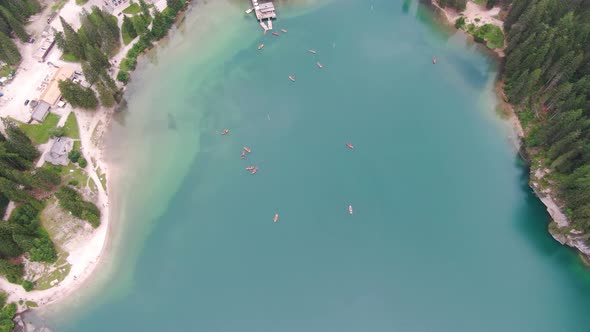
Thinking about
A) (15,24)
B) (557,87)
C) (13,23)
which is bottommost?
(557,87)

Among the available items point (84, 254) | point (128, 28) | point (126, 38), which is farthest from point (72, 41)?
point (84, 254)

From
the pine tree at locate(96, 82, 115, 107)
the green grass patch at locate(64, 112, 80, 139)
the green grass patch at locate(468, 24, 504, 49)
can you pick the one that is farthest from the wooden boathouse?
the green grass patch at locate(468, 24, 504, 49)

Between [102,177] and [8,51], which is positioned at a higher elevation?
[8,51]

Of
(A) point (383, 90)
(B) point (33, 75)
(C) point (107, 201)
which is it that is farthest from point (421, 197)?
(B) point (33, 75)

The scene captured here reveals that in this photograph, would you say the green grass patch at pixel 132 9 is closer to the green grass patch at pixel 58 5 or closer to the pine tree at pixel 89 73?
the green grass patch at pixel 58 5

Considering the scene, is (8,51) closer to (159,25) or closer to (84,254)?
(159,25)

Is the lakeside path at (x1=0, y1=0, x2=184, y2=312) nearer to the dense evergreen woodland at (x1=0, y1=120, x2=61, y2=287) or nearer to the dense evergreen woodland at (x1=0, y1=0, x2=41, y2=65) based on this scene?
the dense evergreen woodland at (x1=0, y1=0, x2=41, y2=65)

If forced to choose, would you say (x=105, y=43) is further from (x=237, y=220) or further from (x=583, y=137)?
(x=583, y=137)
